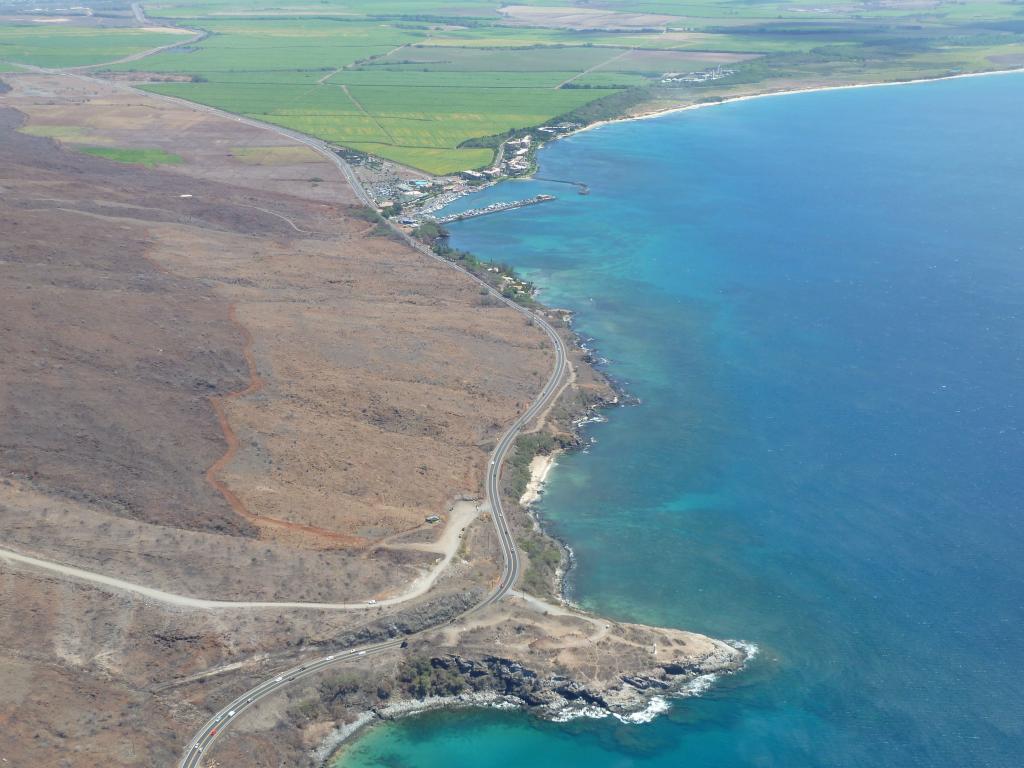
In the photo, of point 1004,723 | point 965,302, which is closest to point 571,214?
point 965,302

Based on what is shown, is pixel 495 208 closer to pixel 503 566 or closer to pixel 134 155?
pixel 134 155

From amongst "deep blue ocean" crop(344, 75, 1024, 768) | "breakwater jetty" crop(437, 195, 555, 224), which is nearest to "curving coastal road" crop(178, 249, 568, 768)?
"deep blue ocean" crop(344, 75, 1024, 768)

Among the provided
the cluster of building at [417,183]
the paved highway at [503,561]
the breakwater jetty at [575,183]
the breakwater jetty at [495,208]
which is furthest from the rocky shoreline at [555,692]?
the breakwater jetty at [575,183]

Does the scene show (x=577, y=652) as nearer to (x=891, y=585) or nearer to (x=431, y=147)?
(x=891, y=585)

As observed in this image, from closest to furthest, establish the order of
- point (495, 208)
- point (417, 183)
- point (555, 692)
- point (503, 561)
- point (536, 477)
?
point (555, 692) < point (503, 561) < point (536, 477) < point (495, 208) < point (417, 183)

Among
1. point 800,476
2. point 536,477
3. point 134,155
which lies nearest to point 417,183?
point 134,155

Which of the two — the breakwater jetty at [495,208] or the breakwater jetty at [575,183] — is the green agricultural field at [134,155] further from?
the breakwater jetty at [575,183]
